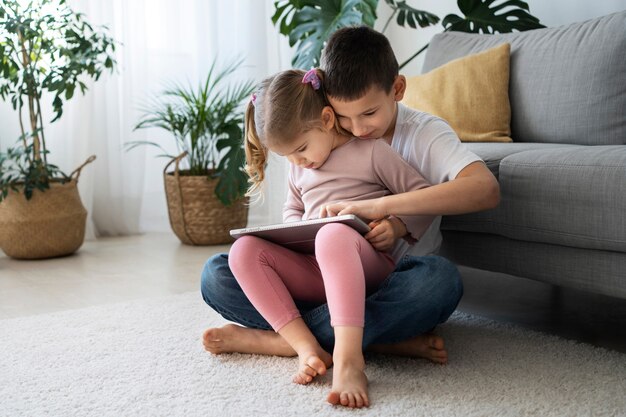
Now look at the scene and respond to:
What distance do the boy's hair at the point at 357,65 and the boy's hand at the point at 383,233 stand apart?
246mm

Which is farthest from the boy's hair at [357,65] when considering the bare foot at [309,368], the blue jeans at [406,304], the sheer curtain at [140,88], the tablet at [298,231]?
the sheer curtain at [140,88]

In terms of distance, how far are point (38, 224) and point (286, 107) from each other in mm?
1924

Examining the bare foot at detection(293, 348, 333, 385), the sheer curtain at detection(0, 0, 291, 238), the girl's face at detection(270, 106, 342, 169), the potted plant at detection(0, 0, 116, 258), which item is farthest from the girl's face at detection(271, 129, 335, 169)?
the sheer curtain at detection(0, 0, 291, 238)

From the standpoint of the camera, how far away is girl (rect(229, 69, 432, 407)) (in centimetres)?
131

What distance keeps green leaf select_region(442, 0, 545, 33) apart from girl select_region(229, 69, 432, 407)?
5.32ft

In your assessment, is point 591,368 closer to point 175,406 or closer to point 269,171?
point 175,406

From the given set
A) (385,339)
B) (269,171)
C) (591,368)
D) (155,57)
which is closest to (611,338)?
(591,368)

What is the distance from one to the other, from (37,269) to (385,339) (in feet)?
5.97

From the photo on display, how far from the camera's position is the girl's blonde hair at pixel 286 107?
1.42m

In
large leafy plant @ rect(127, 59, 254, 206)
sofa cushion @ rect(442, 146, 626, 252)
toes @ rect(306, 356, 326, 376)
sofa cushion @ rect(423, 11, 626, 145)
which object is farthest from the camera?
large leafy plant @ rect(127, 59, 254, 206)

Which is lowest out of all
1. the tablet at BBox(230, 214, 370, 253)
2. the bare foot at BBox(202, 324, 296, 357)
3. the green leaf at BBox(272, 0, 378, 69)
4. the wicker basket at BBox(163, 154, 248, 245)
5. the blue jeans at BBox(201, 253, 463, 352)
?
the wicker basket at BBox(163, 154, 248, 245)

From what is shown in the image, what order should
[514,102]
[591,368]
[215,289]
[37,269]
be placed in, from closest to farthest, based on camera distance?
[591,368], [215,289], [514,102], [37,269]

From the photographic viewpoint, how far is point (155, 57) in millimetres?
3719

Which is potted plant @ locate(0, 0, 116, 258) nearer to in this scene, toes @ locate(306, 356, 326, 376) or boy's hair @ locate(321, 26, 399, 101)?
boy's hair @ locate(321, 26, 399, 101)
